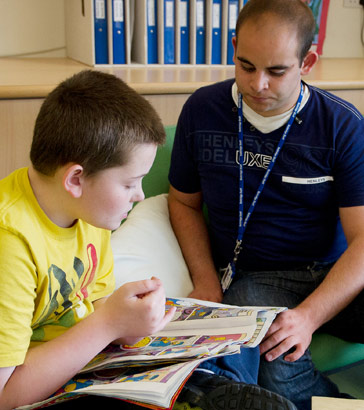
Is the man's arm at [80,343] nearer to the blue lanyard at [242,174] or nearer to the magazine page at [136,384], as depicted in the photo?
the magazine page at [136,384]

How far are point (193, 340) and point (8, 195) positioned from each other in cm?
47

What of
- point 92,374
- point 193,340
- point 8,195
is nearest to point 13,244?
point 8,195

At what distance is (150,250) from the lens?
5.23ft

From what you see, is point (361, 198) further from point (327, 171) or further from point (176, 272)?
point (176, 272)

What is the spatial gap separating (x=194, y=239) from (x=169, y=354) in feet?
2.24

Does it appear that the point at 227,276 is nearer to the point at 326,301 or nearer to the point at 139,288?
the point at 326,301

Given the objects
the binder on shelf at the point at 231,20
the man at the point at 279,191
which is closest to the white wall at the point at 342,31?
the binder on shelf at the point at 231,20

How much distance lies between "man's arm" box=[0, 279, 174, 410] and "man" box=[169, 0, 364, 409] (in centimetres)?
44

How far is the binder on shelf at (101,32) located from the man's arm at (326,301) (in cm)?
113

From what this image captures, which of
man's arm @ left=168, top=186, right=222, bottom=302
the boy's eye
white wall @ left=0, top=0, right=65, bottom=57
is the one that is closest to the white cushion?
man's arm @ left=168, top=186, right=222, bottom=302

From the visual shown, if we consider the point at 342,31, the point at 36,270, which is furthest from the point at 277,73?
the point at 342,31

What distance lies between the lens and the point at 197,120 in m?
1.59

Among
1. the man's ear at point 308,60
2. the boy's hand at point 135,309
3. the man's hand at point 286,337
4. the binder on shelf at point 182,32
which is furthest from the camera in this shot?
the binder on shelf at point 182,32

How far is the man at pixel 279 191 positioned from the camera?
1.37 meters
